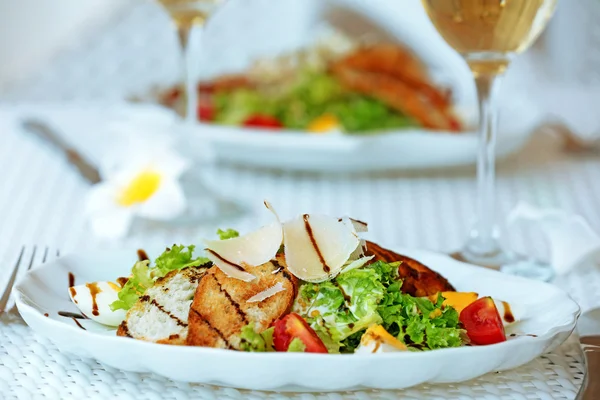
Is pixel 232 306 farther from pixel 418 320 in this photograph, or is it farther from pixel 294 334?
pixel 418 320

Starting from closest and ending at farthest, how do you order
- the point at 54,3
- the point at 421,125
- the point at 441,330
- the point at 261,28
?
the point at 441,330, the point at 421,125, the point at 261,28, the point at 54,3

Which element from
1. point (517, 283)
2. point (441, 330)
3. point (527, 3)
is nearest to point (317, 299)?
point (441, 330)

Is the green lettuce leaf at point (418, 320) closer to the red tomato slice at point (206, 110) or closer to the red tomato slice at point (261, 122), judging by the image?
the red tomato slice at point (261, 122)

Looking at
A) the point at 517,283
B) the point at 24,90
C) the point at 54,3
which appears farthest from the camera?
the point at 54,3

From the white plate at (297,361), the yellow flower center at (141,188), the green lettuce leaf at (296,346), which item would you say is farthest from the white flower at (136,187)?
the green lettuce leaf at (296,346)

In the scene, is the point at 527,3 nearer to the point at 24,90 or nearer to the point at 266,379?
the point at 266,379

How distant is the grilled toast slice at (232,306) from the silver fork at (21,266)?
32 cm

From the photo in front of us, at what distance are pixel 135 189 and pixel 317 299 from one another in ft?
3.58

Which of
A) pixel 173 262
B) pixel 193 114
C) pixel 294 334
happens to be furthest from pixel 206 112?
pixel 294 334

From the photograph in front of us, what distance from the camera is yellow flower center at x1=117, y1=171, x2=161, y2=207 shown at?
203 centimetres

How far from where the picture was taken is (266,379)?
90 centimetres

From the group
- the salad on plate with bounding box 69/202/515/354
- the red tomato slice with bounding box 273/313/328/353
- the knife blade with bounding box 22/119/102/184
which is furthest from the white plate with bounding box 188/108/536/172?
the red tomato slice with bounding box 273/313/328/353

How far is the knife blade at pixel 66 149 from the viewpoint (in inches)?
91.7

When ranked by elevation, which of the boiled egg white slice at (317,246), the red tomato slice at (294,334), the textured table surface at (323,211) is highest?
the boiled egg white slice at (317,246)
